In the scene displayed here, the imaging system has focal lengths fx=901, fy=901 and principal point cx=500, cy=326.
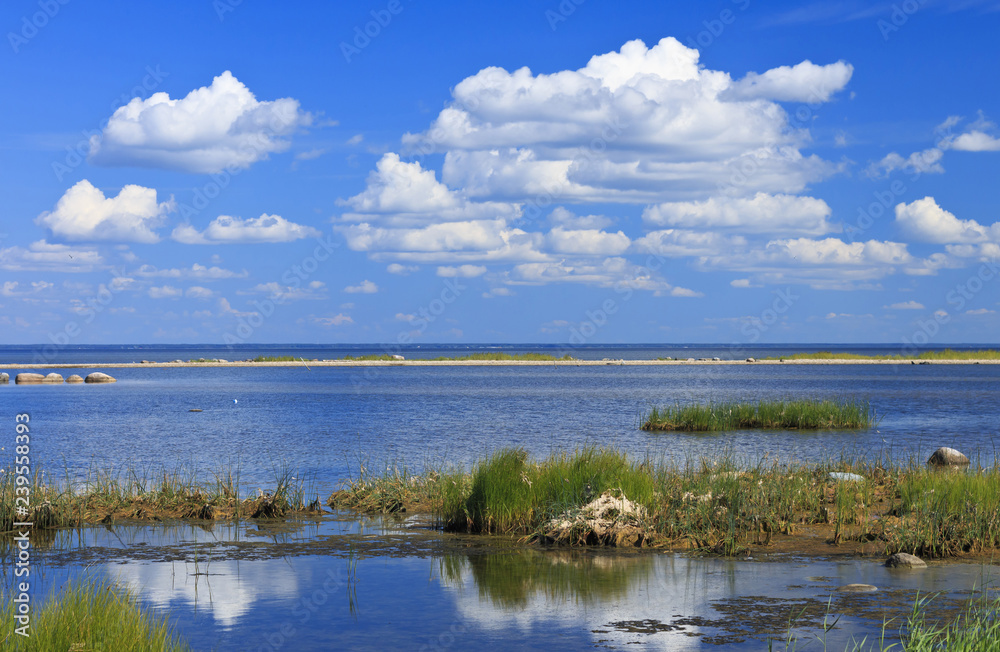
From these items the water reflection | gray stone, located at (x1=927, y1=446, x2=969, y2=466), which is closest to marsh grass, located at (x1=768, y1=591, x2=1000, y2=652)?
the water reflection

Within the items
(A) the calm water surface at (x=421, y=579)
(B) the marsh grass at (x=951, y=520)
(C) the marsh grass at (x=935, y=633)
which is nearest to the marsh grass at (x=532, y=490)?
(A) the calm water surface at (x=421, y=579)

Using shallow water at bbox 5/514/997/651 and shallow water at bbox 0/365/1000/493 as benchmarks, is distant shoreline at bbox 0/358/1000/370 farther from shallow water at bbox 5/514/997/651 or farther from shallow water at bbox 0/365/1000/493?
shallow water at bbox 5/514/997/651

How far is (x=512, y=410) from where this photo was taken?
163 ft

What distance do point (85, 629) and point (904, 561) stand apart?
11046 mm

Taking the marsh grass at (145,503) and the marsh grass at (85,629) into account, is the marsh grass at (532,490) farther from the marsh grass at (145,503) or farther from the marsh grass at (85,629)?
the marsh grass at (85,629)

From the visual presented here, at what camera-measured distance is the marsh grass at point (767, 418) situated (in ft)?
125

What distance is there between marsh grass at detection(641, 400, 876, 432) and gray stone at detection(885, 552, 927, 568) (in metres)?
24.6

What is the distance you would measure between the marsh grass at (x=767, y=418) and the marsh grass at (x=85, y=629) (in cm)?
3124

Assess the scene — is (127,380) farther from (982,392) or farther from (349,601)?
(349,601)

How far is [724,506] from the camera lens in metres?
15.7

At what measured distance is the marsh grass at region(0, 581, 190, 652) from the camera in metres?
7.89

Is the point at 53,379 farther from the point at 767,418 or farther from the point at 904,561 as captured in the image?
the point at 904,561

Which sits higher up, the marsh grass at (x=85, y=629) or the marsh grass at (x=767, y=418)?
the marsh grass at (x=85, y=629)

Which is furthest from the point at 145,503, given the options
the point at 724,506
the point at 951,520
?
the point at 951,520
